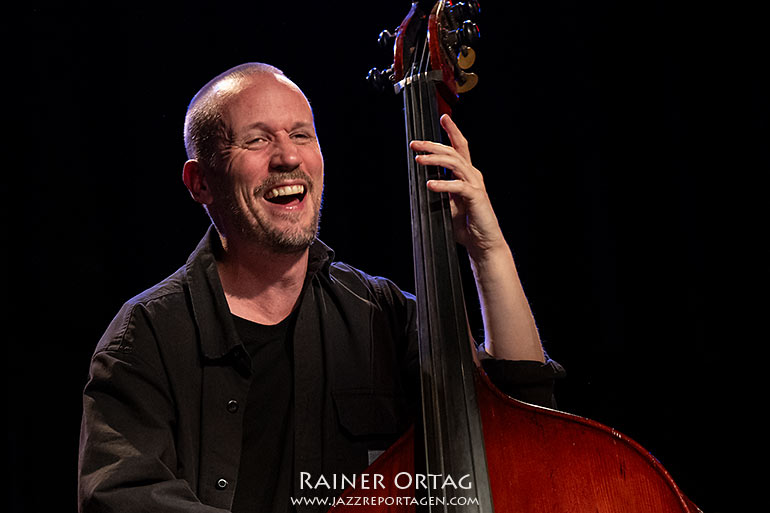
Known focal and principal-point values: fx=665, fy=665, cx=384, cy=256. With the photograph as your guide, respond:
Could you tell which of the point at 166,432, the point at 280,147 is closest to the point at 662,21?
the point at 280,147

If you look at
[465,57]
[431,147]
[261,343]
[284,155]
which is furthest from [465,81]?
[261,343]

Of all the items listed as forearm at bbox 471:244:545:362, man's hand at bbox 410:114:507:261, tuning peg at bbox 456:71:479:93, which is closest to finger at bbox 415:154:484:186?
man's hand at bbox 410:114:507:261

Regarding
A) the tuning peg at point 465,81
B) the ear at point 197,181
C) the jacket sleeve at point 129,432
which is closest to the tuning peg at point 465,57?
the tuning peg at point 465,81

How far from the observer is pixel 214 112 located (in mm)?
1512

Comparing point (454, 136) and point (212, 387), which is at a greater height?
point (454, 136)

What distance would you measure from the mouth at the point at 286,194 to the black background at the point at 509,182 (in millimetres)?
928

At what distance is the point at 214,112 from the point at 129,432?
72 centimetres

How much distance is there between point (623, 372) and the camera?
217 cm

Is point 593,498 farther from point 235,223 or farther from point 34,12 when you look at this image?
point 34,12

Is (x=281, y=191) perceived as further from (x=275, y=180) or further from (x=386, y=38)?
(x=386, y=38)

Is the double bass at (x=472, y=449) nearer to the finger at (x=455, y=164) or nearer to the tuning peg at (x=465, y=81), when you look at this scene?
the finger at (x=455, y=164)

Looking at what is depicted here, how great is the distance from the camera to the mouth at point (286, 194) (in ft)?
4.80

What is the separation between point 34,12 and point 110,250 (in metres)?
0.83

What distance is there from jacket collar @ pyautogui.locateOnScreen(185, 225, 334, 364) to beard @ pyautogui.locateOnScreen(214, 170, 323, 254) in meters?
0.10
